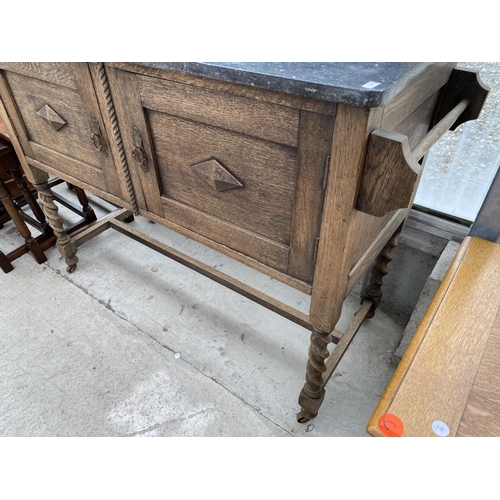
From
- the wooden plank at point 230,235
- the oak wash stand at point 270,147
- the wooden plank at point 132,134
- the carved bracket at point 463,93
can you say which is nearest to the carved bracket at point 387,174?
the oak wash stand at point 270,147

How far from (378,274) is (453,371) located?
2.60 ft

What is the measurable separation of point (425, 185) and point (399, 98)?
0.97 meters

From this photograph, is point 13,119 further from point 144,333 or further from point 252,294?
point 252,294

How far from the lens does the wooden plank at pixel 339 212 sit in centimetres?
77

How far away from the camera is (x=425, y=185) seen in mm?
1748

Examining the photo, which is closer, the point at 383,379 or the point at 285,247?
the point at 285,247

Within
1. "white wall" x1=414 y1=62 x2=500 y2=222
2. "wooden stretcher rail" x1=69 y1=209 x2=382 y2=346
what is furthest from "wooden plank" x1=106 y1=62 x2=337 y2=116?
"white wall" x1=414 y1=62 x2=500 y2=222

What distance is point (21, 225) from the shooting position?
226cm

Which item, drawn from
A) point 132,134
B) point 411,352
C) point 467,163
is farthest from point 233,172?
point 467,163

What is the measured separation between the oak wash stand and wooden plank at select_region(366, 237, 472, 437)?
0.22 metres

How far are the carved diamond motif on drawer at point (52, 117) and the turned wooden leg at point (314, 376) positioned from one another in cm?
119

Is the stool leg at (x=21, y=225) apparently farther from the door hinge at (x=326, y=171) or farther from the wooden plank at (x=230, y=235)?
the door hinge at (x=326, y=171)

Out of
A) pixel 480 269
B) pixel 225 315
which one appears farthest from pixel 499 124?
pixel 225 315

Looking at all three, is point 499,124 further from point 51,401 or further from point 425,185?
point 51,401
